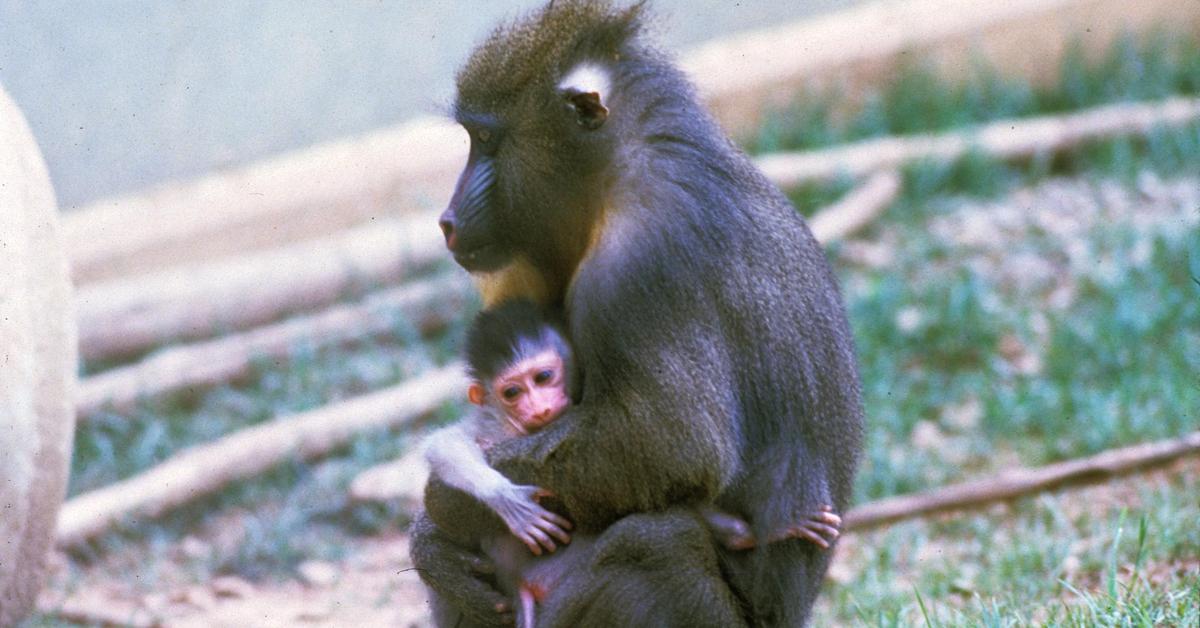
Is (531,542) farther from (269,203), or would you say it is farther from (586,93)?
(269,203)

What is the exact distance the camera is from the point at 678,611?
11.6ft

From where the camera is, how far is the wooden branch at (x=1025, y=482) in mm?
5750

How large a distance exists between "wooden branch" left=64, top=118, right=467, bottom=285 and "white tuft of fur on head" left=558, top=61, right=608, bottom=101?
4.41m

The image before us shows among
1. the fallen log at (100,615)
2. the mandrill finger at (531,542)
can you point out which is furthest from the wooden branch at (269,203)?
the mandrill finger at (531,542)

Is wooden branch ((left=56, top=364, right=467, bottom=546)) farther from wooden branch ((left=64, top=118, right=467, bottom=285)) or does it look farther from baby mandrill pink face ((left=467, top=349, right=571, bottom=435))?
baby mandrill pink face ((left=467, top=349, right=571, bottom=435))

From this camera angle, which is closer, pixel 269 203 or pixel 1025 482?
pixel 1025 482

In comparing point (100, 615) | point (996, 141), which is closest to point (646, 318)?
point (100, 615)

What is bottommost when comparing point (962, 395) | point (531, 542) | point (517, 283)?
point (962, 395)

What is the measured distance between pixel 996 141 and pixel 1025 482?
11.5 feet

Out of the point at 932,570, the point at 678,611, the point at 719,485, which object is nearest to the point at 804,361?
the point at 719,485

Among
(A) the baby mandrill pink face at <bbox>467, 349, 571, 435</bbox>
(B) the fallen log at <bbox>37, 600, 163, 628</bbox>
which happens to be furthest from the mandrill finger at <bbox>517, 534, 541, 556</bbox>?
(B) the fallen log at <bbox>37, 600, 163, 628</bbox>

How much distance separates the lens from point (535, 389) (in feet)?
12.1

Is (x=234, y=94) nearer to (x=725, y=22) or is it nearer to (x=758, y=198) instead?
(x=725, y=22)

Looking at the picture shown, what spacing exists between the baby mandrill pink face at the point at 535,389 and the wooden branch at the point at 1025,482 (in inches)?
91.1
